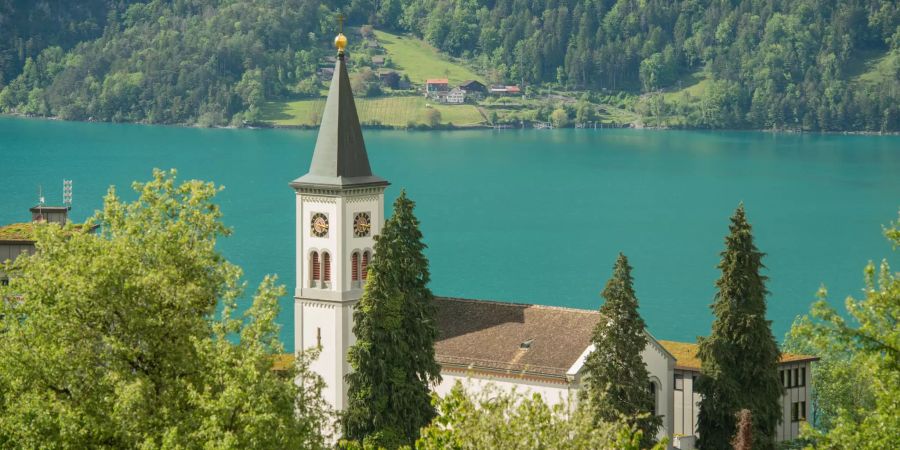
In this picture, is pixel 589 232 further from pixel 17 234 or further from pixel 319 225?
pixel 319 225

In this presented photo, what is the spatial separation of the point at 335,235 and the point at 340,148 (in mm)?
2879

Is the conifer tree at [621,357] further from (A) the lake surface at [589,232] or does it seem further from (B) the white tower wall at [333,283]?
(A) the lake surface at [589,232]

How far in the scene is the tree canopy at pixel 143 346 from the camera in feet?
105

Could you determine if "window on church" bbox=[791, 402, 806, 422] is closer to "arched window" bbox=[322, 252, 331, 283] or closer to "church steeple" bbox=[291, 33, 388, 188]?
"church steeple" bbox=[291, 33, 388, 188]

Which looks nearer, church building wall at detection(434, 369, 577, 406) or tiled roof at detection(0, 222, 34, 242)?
church building wall at detection(434, 369, 577, 406)

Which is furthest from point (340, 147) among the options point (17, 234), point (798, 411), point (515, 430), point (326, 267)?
point (515, 430)

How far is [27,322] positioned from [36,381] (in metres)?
1.58

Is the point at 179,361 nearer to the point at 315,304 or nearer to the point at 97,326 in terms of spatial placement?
the point at 97,326

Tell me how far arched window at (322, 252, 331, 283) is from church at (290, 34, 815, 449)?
33 millimetres

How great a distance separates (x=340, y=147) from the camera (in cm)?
5756

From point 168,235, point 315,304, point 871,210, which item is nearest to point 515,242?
point 871,210

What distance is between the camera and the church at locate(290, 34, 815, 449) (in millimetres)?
54344

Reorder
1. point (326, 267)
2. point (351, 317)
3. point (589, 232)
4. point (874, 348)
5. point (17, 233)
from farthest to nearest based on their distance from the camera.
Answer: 1. point (589, 232)
2. point (17, 233)
3. point (326, 267)
4. point (351, 317)
5. point (874, 348)

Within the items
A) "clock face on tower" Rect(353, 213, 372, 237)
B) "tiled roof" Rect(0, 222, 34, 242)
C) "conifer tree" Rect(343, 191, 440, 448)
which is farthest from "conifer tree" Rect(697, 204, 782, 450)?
"tiled roof" Rect(0, 222, 34, 242)
